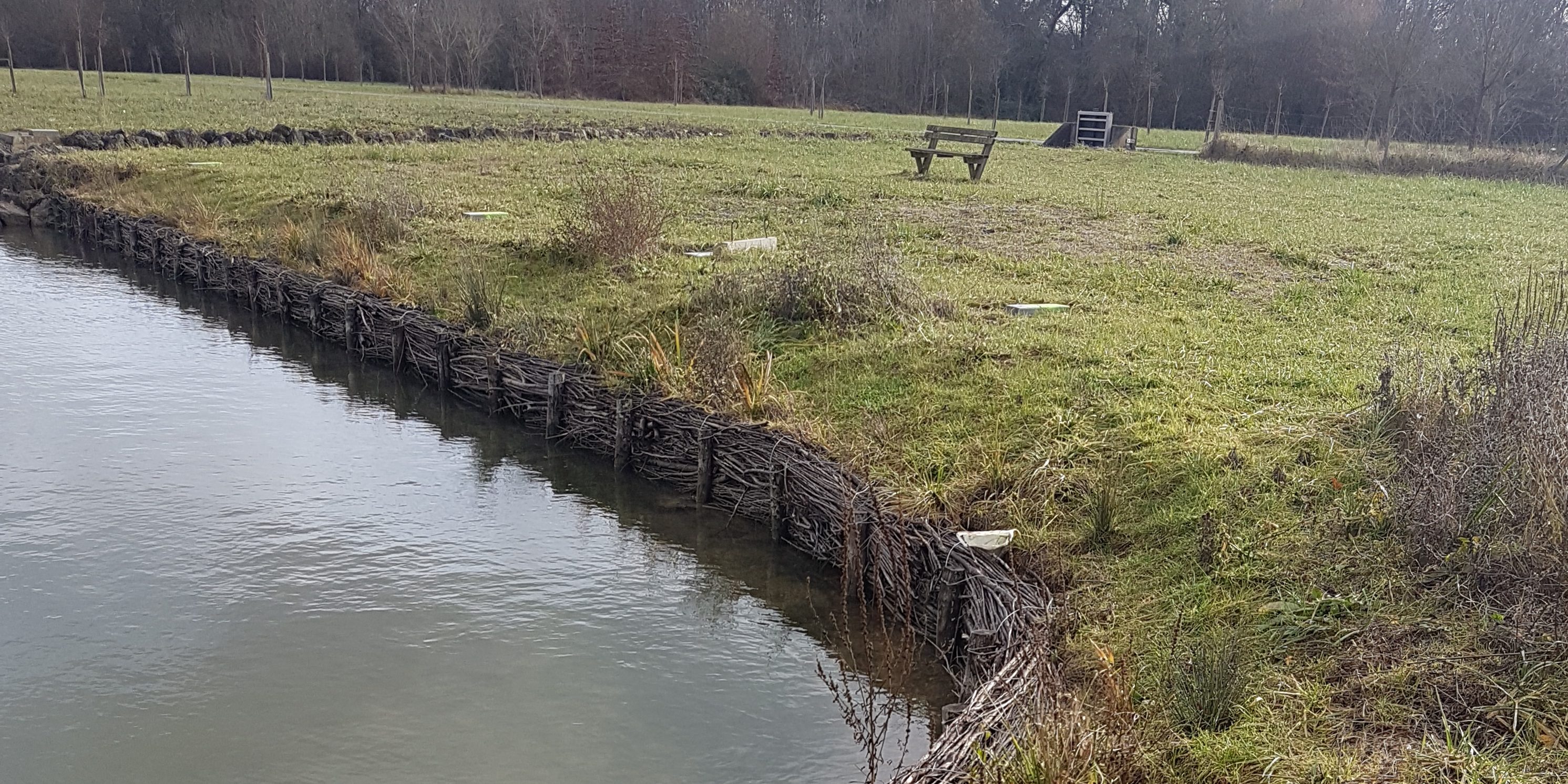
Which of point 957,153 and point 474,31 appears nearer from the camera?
point 957,153

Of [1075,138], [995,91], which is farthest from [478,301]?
[995,91]

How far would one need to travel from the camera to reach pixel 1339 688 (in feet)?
15.1

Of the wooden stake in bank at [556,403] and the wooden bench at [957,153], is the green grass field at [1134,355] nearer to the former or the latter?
the wooden stake in bank at [556,403]

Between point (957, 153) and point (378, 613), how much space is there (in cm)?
1929

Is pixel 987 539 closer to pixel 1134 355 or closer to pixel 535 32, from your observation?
pixel 1134 355

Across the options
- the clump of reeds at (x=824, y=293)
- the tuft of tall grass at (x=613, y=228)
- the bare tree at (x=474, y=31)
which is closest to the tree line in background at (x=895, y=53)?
the bare tree at (x=474, y=31)

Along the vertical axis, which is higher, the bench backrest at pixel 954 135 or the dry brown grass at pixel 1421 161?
the bench backrest at pixel 954 135

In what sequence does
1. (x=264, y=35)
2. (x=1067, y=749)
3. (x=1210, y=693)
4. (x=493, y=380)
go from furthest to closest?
(x=264, y=35) < (x=493, y=380) < (x=1210, y=693) < (x=1067, y=749)

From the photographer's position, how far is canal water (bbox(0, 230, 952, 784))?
5.55 meters

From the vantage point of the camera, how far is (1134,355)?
8.77 meters

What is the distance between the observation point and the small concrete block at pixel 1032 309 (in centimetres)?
1024

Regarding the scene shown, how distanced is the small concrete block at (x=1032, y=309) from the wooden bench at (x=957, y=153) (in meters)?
12.4

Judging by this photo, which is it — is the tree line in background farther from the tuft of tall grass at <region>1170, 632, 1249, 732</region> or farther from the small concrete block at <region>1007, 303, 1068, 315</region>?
the tuft of tall grass at <region>1170, 632, 1249, 732</region>

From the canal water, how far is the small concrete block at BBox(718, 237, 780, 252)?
3493 millimetres
